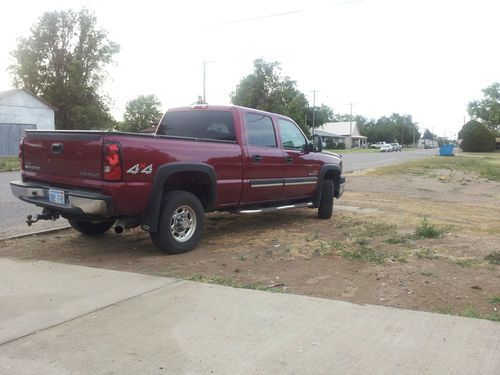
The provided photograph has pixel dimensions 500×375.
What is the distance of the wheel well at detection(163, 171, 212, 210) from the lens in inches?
255

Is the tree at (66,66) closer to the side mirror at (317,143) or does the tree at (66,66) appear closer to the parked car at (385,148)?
the parked car at (385,148)

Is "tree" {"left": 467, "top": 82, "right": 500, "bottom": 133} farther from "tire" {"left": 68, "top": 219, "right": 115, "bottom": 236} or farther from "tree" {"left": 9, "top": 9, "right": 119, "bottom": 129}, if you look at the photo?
"tire" {"left": 68, "top": 219, "right": 115, "bottom": 236}

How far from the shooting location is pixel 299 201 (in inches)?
353

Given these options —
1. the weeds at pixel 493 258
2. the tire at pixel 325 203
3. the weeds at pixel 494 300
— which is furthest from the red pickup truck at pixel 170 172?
the weeds at pixel 494 300

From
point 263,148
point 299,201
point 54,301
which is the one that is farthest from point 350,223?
point 54,301

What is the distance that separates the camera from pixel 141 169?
589 centimetres

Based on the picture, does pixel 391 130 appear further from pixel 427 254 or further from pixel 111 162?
pixel 111 162

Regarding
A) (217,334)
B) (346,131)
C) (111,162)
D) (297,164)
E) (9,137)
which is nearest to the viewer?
(217,334)

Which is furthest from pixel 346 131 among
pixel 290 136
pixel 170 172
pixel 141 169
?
pixel 141 169

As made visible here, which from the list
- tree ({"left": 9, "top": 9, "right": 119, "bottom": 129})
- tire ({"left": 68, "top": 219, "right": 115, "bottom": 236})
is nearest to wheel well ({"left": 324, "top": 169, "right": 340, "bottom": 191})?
tire ({"left": 68, "top": 219, "right": 115, "bottom": 236})

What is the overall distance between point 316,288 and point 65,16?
182 ft

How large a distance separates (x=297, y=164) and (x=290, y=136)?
0.50 meters

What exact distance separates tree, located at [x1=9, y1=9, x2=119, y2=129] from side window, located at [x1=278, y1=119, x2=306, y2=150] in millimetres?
45434

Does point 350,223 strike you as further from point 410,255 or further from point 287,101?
point 287,101
